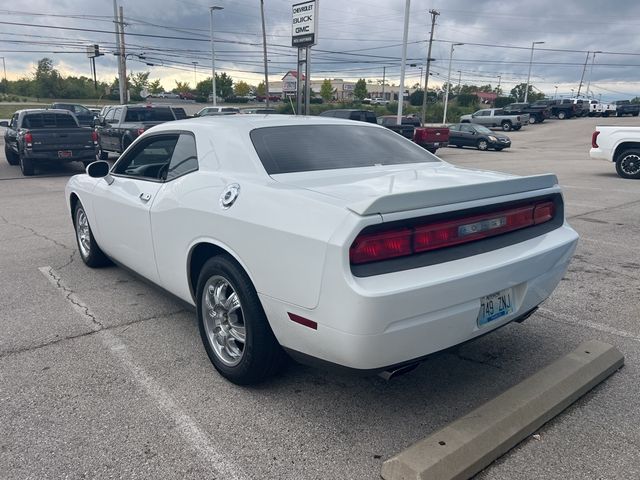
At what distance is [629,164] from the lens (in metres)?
13.7

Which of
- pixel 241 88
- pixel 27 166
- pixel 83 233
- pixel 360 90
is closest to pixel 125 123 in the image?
pixel 27 166

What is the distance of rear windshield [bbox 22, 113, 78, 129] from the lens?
14.1 meters

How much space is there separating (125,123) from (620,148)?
13.7 meters

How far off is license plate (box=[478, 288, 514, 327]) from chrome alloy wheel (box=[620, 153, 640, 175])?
12966 millimetres

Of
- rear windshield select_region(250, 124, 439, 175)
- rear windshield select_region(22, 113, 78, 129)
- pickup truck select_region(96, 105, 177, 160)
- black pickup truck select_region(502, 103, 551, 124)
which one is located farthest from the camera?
black pickup truck select_region(502, 103, 551, 124)

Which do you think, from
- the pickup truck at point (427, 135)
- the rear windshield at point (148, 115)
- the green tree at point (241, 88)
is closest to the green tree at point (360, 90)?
the green tree at point (241, 88)

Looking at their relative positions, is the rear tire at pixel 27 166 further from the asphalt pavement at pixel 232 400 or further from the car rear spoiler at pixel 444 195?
the car rear spoiler at pixel 444 195

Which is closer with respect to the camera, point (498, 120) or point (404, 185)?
point (404, 185)

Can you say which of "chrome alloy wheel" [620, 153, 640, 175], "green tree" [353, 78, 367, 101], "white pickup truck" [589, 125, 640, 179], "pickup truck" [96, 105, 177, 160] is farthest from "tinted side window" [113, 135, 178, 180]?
"green tree" [353, 78, 367, 101]

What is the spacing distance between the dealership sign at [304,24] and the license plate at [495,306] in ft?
60.1

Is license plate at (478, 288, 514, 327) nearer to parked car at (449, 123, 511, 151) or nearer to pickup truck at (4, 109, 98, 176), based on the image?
pickup truck at (4, 109, 98, 176)

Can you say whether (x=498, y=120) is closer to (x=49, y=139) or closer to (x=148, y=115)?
(x=148, y=115)

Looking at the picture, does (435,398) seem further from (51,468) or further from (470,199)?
(51,468)

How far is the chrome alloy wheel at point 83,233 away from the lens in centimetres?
544
